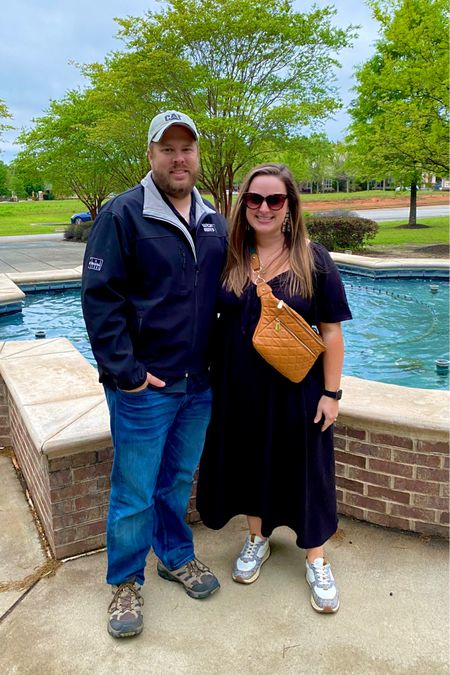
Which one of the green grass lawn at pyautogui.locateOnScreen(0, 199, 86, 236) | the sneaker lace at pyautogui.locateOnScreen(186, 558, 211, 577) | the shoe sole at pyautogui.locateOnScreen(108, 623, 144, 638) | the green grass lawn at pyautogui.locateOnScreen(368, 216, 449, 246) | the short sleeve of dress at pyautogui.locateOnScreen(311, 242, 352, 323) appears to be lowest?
the green grass lawn at pyautogui.locateOnScreen(368, 216, 449, 246)

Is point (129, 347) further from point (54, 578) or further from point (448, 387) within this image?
point (448, 387)

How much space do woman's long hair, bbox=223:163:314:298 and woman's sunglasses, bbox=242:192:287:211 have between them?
0.12ft

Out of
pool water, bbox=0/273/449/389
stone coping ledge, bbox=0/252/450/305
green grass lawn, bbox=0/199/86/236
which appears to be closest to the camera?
pool water, bbox=0/273/449/389

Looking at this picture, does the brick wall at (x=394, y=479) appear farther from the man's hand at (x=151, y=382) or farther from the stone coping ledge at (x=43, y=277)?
the stone coping ledge at (x=43, y=277)

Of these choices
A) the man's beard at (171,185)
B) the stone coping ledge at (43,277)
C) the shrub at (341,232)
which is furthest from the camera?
the shrub at (341,232)

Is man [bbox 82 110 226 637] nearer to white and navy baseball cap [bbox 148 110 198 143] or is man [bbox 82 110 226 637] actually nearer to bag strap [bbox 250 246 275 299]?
white and navy baseball cap [bbox 148 110 198 143]

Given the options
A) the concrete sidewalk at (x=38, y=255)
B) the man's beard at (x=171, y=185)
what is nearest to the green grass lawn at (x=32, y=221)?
the concrete sidewalk at (x=38, y=255)

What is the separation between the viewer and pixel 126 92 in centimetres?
1546

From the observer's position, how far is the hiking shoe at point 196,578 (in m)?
2.38

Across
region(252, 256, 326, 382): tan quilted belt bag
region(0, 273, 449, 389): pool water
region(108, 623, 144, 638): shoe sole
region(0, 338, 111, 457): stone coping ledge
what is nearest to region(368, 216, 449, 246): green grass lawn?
region(0, 273, 449, 389): pool water

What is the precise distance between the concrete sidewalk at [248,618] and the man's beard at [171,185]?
1.67 metres

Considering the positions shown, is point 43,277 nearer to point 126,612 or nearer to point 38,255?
point 38,255

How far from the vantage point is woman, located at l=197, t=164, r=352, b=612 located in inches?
85.1

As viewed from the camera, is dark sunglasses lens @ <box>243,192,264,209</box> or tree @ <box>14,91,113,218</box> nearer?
dark sunglasses lens @ <box>243,192,264,209</box>
